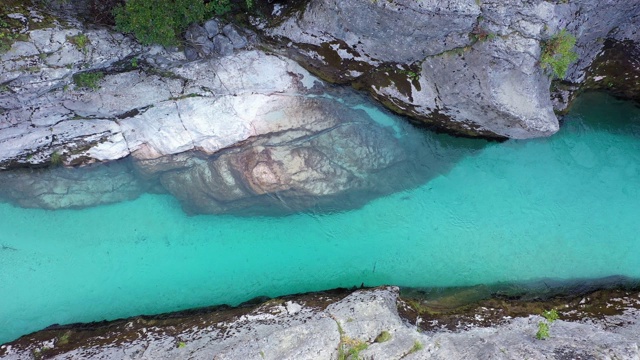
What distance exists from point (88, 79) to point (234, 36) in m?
3.30

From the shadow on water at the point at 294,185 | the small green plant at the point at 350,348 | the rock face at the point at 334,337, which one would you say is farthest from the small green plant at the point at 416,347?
the shadow on water at the point at 294,185

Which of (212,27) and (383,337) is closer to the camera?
(383,337)

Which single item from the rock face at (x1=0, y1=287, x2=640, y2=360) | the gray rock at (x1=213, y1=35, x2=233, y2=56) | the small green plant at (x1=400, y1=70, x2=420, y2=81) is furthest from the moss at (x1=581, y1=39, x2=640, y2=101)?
the gray rock at (x1=213, y1=35, x2=233, y2=56)

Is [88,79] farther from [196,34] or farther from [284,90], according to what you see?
[284,90]

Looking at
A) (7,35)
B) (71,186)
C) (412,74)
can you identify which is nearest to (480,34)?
(412,74)

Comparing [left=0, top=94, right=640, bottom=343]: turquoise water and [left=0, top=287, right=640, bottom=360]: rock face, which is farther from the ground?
[left=0, top=94, right=640, bottom=343]: turquoise water

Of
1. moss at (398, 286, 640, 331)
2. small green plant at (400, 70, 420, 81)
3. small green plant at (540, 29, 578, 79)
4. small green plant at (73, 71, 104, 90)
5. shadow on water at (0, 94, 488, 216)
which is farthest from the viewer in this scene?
shadow on water at (0, 94, 488, 216)

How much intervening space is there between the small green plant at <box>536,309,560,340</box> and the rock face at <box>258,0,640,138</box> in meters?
3.88

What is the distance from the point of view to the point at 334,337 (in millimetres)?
8039

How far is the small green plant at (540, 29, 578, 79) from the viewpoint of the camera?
7.78 m

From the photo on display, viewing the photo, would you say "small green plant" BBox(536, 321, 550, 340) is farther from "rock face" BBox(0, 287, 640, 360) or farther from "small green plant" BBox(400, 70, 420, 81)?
"small green plant" BBox(400, 70, 420, 81)

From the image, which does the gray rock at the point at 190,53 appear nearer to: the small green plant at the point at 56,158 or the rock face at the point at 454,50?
the rock face at the point at 454,50

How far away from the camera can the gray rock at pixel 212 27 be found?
8.95 m

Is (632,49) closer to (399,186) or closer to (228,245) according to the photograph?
(399,186)
